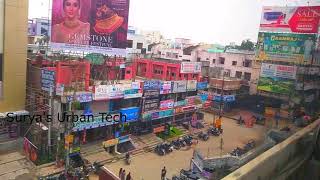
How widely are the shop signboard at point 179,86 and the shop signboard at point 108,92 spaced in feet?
15.7

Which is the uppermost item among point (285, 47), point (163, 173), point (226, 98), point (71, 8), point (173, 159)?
point (71, 8)

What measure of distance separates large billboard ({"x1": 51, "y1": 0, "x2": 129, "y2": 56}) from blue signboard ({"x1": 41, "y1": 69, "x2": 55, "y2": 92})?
181 cm

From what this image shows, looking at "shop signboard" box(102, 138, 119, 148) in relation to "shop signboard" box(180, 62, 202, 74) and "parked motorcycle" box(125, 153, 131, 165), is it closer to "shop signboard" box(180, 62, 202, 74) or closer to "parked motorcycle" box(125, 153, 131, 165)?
"parked motorcycle" box(125, 153, 131, 165)

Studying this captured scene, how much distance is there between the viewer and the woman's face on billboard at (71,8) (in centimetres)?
1687

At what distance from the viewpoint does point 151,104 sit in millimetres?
20625

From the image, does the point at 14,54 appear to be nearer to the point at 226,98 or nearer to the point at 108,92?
the point at 108,92

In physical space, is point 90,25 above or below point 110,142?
above

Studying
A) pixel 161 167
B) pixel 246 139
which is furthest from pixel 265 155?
pixel 246 139

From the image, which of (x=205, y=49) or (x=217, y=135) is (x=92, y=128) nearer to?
(x=217, y=135)

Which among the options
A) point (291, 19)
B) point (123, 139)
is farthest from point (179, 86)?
point (291, 19)

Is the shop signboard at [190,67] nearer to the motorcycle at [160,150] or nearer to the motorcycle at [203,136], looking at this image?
the motorcycle at [203,136]

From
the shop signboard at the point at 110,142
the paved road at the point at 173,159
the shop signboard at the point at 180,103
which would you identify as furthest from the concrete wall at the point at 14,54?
the shop signboard at the point at 180,103

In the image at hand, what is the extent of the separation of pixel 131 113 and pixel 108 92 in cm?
215

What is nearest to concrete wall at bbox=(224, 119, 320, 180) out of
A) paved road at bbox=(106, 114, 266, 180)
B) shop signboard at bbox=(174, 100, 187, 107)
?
paved road at bbox=(106, 114, 266, 180)
